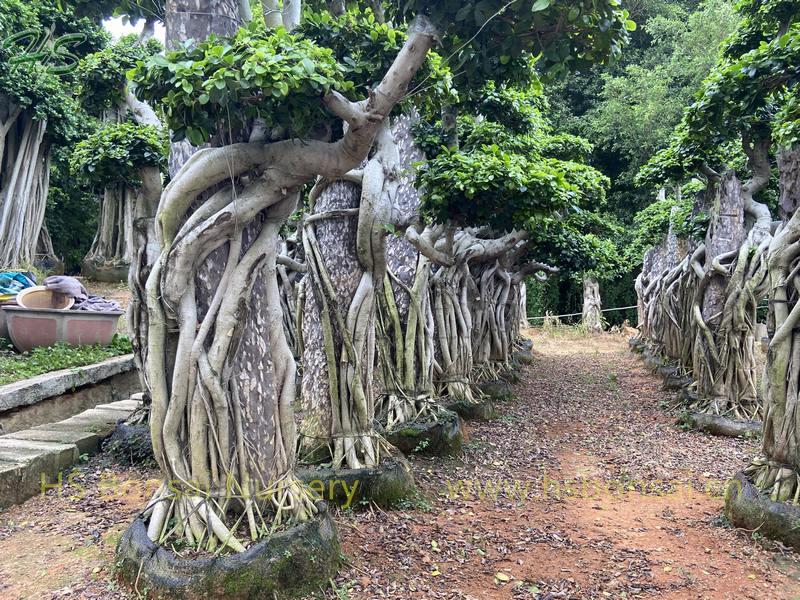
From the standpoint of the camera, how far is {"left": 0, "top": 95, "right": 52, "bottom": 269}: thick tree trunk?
10938mm

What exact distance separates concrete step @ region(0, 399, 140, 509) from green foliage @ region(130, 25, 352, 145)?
277 centimetres

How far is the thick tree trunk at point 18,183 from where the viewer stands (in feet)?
35.9

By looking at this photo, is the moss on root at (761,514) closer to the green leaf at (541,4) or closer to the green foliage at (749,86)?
the green foliage at (749,86)

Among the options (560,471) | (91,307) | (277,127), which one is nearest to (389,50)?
(277,127)

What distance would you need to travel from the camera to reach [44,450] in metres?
4.48

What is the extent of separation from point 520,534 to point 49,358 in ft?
17.5

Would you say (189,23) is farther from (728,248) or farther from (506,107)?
(728,248)

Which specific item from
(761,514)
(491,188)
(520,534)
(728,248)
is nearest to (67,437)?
(520,534)

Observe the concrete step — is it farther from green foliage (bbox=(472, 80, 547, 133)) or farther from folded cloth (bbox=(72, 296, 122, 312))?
green foliage (bbox=(472, 80, 547, 133))

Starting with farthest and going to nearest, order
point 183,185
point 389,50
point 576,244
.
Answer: point 576,244
point 389,50
point 183,185

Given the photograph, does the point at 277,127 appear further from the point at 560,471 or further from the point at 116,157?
the point at 560,471

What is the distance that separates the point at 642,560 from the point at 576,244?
7.67 metres

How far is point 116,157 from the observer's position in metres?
6.01

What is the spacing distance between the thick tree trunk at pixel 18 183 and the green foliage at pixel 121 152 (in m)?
5.91
